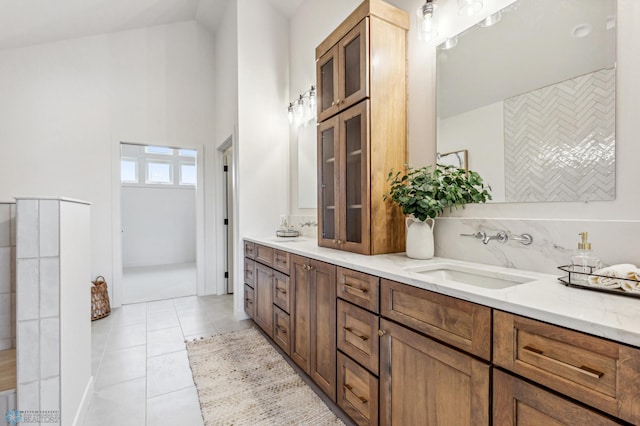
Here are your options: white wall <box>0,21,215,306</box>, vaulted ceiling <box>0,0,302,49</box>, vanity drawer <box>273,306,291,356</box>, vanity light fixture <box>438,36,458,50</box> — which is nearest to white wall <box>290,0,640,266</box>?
vanity light fixture <box>438,36,458,50</box>

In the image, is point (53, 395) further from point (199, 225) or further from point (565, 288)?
point (199, 225)

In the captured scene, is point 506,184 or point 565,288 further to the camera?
point 506,184

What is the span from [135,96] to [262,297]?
3.12 meters

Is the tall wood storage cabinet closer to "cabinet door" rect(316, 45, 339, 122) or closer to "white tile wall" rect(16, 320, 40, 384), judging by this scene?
"cabinet door" rect(316, 45, 339, 122)

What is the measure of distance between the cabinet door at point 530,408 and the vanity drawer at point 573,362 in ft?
0.08

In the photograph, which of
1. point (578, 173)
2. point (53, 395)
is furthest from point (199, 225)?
point (578, 173)

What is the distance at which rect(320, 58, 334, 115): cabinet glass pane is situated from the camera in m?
2.28

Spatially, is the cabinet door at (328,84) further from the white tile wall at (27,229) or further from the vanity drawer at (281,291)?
the white tile wall at (27,229)

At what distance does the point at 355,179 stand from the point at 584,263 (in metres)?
1.23

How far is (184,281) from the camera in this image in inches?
198

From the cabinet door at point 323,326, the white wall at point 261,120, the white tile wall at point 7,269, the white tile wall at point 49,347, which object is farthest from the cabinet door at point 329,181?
the white tile wall at point 7,269

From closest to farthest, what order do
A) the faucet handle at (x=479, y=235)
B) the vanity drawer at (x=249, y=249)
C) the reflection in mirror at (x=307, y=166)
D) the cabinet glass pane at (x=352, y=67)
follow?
the faucet handle at (x=479, y=235), the cabinet glass pane at (x=352, y=67), the vanity drawer at (x=249, y=249), the reflection in mirror at (x=307, y=166)

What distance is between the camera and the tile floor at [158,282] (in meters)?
4.23

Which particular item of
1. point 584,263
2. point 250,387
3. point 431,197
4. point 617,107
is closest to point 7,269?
point 250,387
